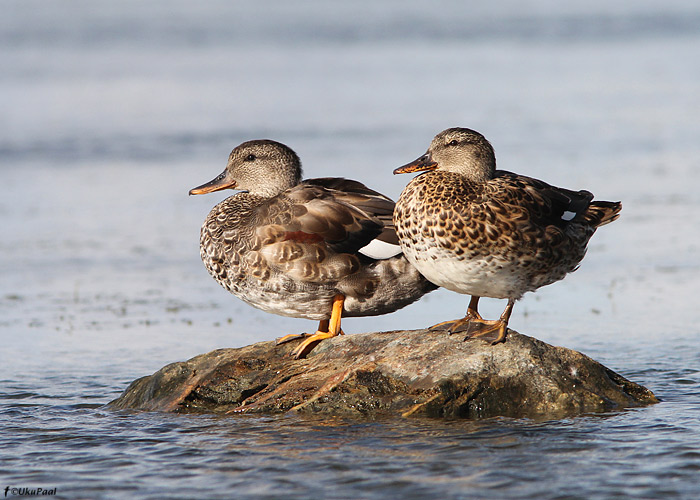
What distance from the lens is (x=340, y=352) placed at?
622 cm

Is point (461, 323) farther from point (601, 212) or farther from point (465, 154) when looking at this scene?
point (601, 212)

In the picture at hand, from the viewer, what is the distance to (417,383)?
5793 mm

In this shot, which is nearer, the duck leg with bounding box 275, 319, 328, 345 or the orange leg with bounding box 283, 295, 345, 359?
the orange leg with bounding box 283, 295, 345, 359

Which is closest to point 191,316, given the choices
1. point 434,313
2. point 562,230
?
point 434,313

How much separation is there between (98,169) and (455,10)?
88.9 ft

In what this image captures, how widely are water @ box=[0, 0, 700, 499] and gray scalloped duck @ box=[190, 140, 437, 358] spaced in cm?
A: 94

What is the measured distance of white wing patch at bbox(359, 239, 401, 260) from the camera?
6.42 meters

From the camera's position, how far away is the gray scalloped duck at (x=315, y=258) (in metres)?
6.43

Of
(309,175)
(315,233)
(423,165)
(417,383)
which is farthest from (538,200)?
(309,175)

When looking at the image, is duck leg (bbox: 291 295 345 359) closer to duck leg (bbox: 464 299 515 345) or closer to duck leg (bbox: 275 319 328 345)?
duck leg (bbox: 275 319 328 345)

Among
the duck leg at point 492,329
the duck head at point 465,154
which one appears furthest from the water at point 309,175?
the duck head at point 465,154

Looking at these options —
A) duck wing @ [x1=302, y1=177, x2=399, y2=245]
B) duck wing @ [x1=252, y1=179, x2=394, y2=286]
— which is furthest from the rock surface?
duck wing @ [x1=302, y1=177, x2=399, y2=245]

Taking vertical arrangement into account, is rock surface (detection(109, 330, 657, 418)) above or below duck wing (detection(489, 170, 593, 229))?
below

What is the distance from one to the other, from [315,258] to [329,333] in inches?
19.2
